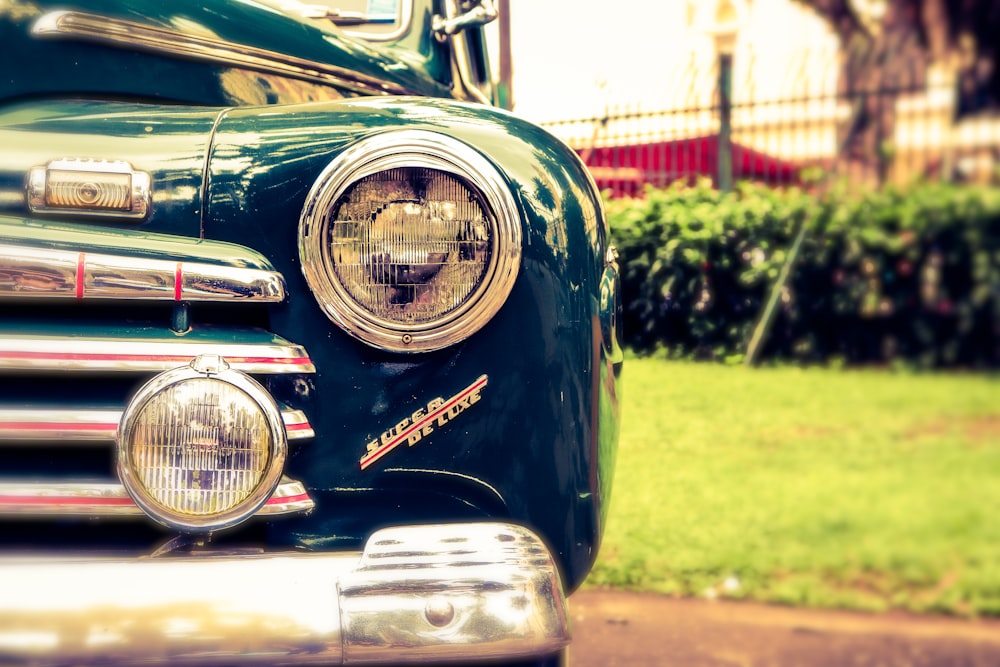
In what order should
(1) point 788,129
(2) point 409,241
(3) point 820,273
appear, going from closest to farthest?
(2) point 409,241 < (3) point 820,273 < (1) point 788,129

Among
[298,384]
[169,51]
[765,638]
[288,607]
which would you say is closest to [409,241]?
[298,384]

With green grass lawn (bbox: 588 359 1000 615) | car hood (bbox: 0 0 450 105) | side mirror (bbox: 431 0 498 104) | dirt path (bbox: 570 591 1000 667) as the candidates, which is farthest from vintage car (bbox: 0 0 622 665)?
green grass lawn (bbox: 588 359 1000 615)

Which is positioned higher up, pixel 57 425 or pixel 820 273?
pixel 57 425

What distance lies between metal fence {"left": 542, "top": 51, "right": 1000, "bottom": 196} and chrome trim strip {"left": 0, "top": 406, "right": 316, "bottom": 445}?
13.1ft

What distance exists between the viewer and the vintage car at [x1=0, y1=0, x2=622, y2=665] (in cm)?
124

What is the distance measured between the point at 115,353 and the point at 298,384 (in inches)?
9.7

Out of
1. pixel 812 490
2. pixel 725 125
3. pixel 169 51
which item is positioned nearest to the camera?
pixel 169 51

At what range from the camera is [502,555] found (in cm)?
131

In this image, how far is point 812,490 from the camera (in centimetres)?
385

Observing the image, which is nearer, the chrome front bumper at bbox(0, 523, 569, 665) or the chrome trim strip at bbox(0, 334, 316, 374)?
the chrome front bumper at bbox(0, 523, 569, 665)

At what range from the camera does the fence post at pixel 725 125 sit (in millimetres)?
6305

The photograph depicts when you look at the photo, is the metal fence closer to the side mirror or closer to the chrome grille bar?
the side mirror

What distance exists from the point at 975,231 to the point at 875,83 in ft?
5.18

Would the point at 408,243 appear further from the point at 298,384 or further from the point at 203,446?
the point at 203,446
